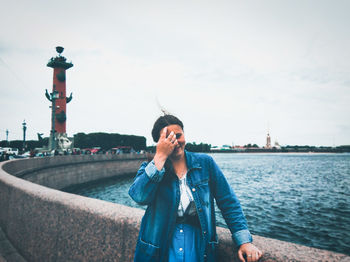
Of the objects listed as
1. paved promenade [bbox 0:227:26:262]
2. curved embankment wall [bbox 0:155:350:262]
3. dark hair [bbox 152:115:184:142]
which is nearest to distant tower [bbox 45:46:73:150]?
curved embankment wall [bbox 0:155:350:262]

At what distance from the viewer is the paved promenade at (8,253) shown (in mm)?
3170

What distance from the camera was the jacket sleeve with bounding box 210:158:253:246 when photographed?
162 cm

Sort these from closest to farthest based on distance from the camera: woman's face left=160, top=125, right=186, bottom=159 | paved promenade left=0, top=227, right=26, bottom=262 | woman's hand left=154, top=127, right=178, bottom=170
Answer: woman's hand left=154, top=127, right=178, bottom=170
woman's face left=160, top=125, right=186, bottom=159
paved promenade left=0, top=227, right=26, bottom=262

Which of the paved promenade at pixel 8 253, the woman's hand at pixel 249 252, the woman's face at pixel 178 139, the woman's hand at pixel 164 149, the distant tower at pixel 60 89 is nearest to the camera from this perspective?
the woman's hand at pixel 249 252

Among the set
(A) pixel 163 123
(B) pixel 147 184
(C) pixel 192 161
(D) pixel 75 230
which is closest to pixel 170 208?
(B) pixel 147 184

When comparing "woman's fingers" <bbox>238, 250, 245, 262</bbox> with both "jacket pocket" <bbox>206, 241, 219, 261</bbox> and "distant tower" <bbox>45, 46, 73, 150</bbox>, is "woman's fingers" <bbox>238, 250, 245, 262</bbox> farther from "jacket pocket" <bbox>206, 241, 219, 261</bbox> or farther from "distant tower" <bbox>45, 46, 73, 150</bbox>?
"distant tower" <bbox>45, 46, 73, 150</bbox>

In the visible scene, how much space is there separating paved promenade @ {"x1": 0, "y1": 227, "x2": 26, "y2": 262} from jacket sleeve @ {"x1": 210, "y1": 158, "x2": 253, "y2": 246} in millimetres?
3011

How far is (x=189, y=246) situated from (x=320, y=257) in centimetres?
Result: 80

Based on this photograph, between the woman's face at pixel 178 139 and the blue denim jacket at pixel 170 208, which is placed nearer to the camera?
the blue denim jacket at pixel 170 208

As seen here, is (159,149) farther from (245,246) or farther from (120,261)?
(120,261)

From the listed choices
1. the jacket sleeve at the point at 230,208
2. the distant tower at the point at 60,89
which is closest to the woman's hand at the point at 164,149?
the jacket sleeve at the point at 230,208

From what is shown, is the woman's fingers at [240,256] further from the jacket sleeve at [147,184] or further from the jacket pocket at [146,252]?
the jacket sleeve at [147,184]

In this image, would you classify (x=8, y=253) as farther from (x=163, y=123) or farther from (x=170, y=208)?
(x=163, y=123)

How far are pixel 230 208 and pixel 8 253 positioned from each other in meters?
3.34
